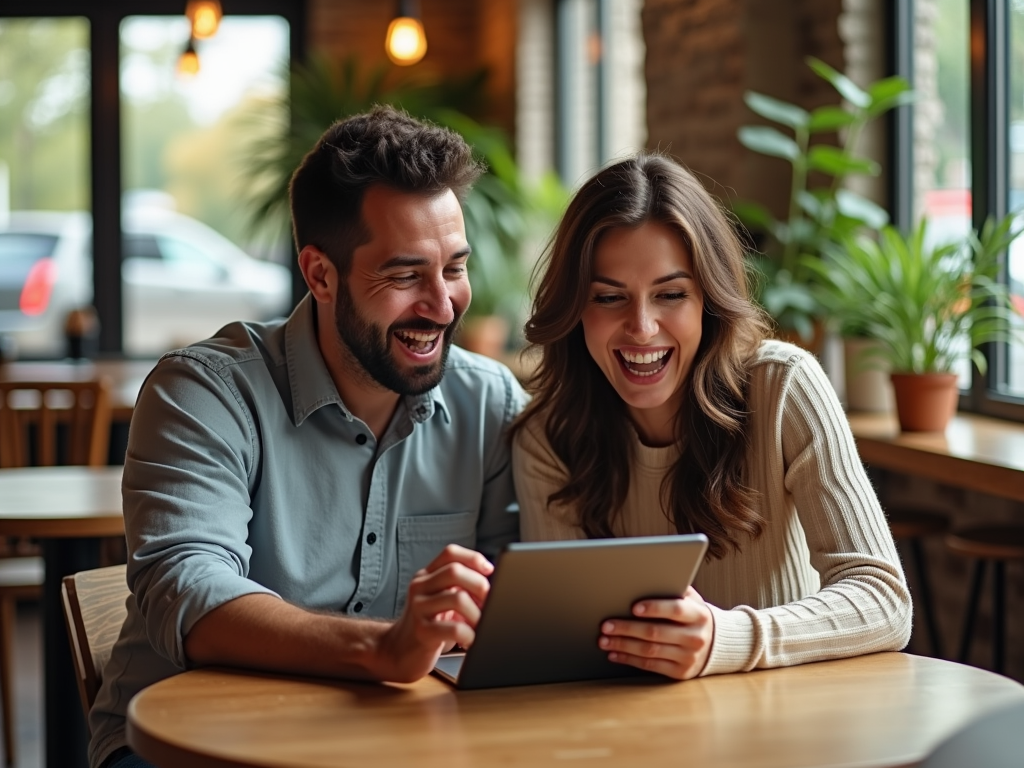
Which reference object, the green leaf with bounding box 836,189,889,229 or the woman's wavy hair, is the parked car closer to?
the green leaf with bounding box 836,189,889,229

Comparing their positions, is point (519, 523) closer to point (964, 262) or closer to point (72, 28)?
point (964, 262)

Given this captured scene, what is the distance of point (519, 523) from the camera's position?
2020 mm

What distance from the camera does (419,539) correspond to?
1.93 meters

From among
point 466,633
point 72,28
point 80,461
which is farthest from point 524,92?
point 466,633

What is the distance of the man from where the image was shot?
66.1 inches

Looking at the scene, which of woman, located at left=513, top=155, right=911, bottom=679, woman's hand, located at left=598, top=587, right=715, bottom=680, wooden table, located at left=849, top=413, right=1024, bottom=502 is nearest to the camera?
woman's hand, located at left=598, top=587, right=715, bottom=680

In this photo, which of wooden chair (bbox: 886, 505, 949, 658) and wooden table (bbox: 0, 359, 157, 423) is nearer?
wooden chair (bbox: 886, 505, 949, 658)

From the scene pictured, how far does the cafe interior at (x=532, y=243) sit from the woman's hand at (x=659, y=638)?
41 millimetres

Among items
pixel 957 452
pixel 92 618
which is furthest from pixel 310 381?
pixel 957 452

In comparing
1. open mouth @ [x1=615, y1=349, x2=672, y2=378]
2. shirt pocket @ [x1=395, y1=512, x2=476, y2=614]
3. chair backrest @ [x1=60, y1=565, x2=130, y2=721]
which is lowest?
chair backrest @ [x1=60, y1=565, x2=130, y2=721]

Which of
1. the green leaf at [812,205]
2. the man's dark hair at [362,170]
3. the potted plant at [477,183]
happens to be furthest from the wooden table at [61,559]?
the potted plant at [477,183]

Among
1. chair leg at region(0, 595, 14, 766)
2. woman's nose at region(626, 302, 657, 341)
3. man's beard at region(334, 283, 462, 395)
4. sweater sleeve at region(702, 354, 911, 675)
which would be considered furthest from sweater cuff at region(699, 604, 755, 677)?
chair leg at region(0, 595, 14, 766)

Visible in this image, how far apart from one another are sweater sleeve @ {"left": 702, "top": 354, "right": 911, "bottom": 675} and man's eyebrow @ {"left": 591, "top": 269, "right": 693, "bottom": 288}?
0.19m

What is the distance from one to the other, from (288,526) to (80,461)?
87.3 inches
